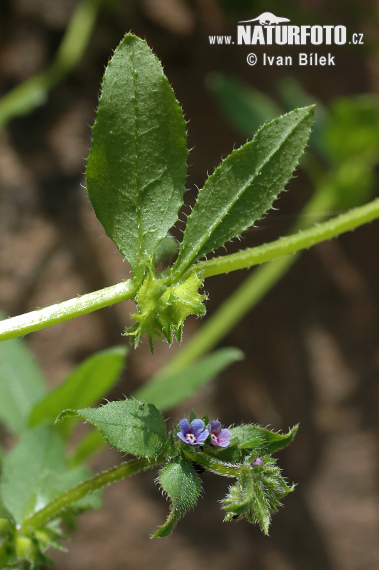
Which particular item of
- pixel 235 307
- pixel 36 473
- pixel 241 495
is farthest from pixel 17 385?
pixel 241 495

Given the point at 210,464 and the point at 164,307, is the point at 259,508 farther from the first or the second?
the point at 164,307

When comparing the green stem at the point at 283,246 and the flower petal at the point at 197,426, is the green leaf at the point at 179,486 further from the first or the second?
the green stem at the point at 283,246

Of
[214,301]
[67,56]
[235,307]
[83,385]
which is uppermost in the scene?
[67,56]

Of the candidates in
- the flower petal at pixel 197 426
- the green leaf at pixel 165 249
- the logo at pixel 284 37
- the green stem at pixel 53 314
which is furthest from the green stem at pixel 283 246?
the logo at pixel 284 37

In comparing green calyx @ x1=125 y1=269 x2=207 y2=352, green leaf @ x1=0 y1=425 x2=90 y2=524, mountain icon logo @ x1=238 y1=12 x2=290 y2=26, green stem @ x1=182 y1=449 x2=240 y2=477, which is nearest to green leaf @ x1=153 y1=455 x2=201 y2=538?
green stem @ x1=182 y1=449 x2=240 y2=477

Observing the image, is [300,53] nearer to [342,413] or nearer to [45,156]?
[45,156]

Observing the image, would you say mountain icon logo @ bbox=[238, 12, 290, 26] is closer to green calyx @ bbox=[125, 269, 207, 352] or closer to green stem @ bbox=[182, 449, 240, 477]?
green calyx @ bbox=[125, 269, 207, 352]
